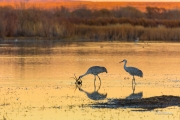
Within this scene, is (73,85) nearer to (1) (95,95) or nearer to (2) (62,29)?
(1) (95,95)

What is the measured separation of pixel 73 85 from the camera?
1441 cm

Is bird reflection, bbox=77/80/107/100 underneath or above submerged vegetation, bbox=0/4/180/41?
underneath

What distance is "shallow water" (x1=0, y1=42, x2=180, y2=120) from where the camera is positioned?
10.5m

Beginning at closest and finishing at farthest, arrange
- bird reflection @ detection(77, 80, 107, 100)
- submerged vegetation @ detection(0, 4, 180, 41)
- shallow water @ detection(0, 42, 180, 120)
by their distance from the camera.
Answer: shallow water @ detection(0, 42, 180, 120) → bird reflection @ detection(77, 80, 107, 100) → submerged vegetation @ detection(0, 4, 180, 41)

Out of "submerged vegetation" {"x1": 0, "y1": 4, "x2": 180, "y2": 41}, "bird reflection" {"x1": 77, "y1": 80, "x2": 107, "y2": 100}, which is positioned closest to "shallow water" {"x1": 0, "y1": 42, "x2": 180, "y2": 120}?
"bird reflection" {"x1": 77, "y1": 80, "x2": 107, "y2": 100}

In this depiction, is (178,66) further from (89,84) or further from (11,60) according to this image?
(11,60)

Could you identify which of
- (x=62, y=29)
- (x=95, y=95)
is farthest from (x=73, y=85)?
(x=62, y=29)

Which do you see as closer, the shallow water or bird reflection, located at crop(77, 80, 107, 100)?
the shallow water

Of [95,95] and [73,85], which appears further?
[73,85]

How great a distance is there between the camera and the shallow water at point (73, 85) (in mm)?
10484

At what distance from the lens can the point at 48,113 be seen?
34.5 feet

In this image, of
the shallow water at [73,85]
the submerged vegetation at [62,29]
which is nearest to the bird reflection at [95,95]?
the shallow water at [73,85]

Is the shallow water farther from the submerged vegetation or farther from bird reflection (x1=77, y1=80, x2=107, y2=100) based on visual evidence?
the submerged vegetation

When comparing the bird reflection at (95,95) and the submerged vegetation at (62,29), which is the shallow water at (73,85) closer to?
the bird reflection at (95,95)
